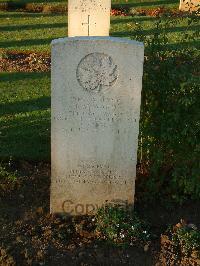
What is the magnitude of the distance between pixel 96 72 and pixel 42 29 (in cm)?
936

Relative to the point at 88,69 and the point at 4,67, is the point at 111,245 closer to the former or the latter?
the point at 88,69

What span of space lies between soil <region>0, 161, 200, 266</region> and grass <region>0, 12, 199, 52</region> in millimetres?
6293

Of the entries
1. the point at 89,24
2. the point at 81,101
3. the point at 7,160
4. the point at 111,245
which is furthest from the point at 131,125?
the point at 89,24

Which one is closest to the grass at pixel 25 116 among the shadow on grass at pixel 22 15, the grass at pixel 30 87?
the grass at pixel 30 87

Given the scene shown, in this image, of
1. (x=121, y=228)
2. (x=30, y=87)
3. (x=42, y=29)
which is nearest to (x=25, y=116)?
(x=30, y=87)

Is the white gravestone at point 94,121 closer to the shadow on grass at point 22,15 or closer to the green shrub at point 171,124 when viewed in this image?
the green shrub at point 171,124

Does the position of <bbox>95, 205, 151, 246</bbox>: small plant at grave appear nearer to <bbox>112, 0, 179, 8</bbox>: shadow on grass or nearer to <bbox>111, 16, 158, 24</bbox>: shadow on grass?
<bbox>111, 16, 158, 24</bbox>: shadow on grass

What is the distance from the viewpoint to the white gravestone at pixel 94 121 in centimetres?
415

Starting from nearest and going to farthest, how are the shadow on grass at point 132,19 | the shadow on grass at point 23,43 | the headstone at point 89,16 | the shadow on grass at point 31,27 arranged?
the headstone at point 89,16
the shadow on grass at point 23,43
the shadow on grass at point 31,27
the shadow on grass at point 132,19

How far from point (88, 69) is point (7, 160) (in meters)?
2.08

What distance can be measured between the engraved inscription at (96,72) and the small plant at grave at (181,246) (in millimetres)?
1411

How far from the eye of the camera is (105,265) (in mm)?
4156

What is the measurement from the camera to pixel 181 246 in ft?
14.0

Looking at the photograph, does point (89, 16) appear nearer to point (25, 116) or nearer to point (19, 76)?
point (19, 76)
